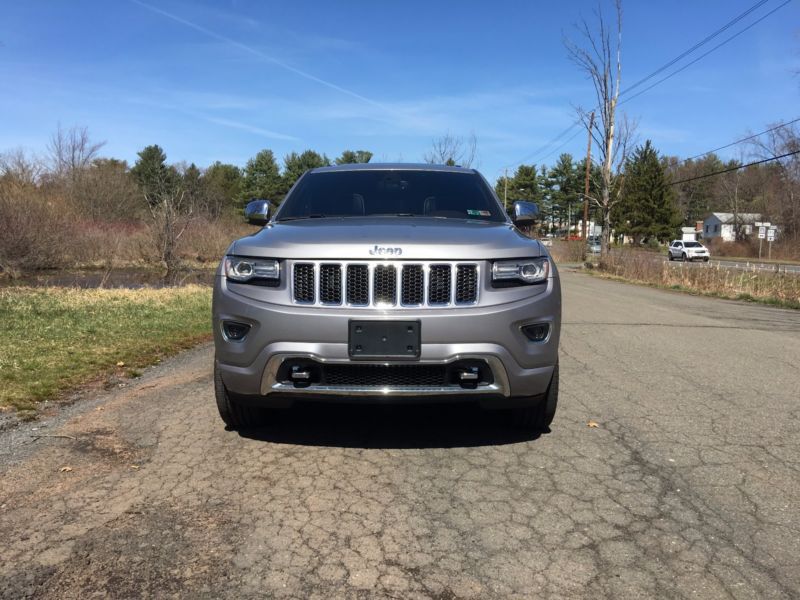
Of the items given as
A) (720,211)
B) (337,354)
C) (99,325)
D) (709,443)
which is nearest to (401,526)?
(337,354)

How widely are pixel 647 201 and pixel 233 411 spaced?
66693 millimetres

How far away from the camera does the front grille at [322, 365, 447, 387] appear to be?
314cm

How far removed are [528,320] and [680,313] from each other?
31.1ft

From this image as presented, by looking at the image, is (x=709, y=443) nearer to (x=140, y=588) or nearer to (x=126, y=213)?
(x=140, y=588)

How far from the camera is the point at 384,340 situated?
3074 millimetres

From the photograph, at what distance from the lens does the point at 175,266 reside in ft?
78.9

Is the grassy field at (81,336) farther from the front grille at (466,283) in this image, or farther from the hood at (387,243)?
the front grille at (466,283)

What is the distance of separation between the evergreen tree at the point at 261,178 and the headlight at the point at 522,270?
248ft

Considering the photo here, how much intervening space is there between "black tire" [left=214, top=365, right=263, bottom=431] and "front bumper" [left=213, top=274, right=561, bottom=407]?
0.23 meters

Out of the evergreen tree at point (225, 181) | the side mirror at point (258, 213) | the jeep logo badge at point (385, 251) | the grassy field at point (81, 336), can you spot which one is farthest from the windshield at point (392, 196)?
the evergreen tree at point (225, 181)

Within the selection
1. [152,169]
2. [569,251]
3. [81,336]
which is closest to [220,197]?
[152,169]

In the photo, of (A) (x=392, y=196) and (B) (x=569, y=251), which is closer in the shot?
(A) (x=392, y=196)

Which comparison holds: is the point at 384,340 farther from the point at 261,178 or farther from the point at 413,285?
the point at 261,178

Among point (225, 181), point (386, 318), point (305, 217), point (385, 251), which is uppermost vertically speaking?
point (225, 181)
